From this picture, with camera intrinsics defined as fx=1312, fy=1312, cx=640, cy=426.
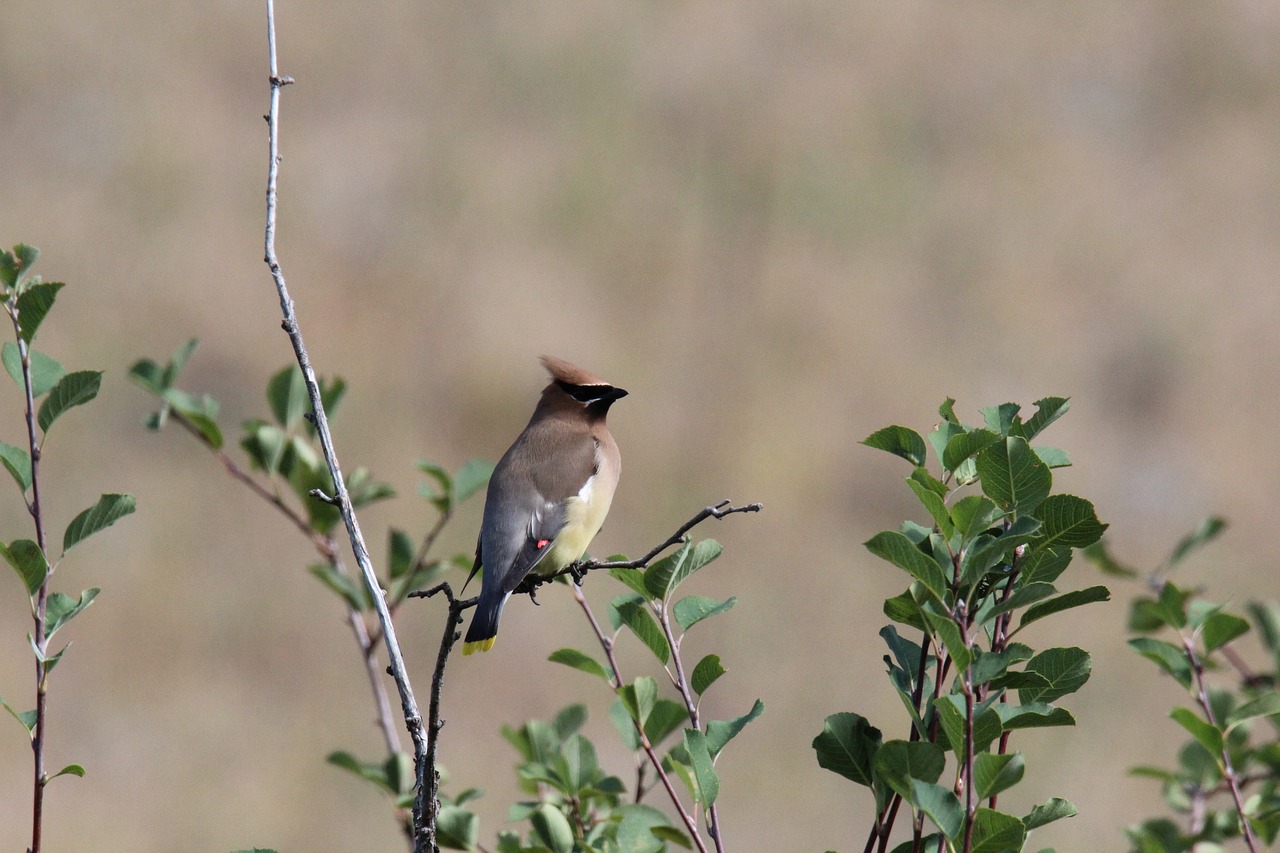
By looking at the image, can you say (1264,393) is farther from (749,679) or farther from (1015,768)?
(1015,768)

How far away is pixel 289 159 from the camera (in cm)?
1045

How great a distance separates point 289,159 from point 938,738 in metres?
9.83

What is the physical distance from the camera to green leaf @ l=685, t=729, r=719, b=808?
5.00 feet

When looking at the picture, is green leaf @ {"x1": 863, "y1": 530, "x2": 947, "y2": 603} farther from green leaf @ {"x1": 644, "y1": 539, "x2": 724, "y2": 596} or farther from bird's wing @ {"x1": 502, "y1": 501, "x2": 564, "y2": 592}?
bird's wing @ {"x1": 502, "y1": 501, "x2": 564, "y2": 592}

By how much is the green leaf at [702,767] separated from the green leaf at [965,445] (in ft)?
1.40

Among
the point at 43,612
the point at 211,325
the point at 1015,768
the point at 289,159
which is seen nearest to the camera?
the point at 1015,768

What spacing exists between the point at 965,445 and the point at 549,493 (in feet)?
4.24

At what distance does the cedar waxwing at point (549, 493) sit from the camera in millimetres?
2472

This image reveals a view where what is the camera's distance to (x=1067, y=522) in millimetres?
1416

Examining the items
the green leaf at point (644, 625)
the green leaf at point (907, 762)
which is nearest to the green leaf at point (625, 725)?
the green leaf at point (644, 625)

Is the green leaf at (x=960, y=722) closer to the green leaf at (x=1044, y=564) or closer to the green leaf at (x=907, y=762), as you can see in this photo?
the green leaf at (x=907, y=762)

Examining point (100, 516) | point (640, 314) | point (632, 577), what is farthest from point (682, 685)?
point (640, 314)

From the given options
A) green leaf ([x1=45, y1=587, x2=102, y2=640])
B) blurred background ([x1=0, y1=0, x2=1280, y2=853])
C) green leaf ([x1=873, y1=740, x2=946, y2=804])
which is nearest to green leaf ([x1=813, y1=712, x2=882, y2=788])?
green leaf ([x1=873, y1=740, x2=946, y2=804])

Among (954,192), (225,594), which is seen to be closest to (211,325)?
(225,594)
